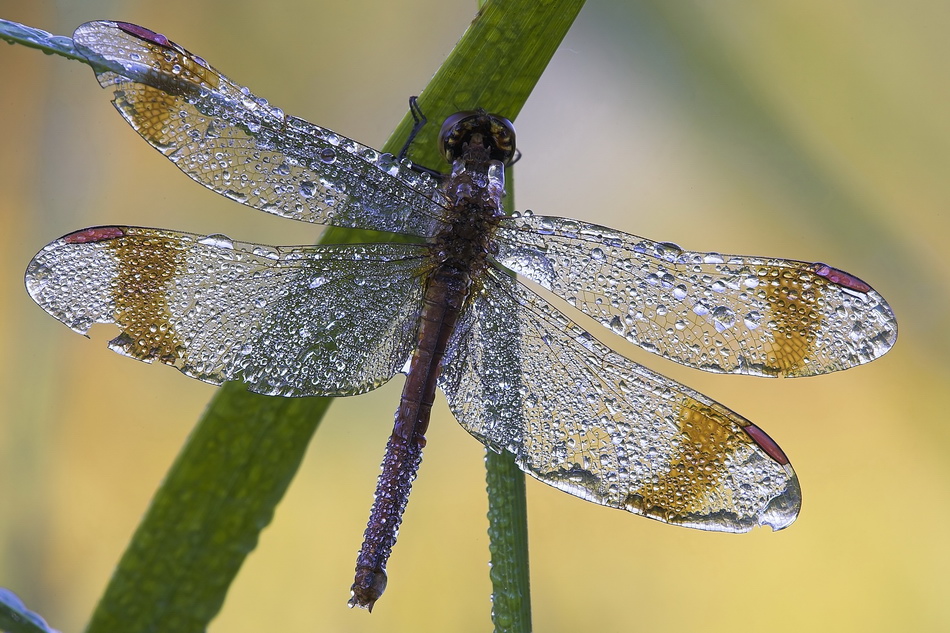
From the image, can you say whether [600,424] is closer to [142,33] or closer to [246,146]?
[246,146]

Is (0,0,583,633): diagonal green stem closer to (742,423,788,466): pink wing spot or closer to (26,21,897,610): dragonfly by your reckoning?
(26,21,897,610): dragonfly

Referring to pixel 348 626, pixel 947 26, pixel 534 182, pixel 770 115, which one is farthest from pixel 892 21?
pixel 348 626

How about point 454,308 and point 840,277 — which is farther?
point 454,308

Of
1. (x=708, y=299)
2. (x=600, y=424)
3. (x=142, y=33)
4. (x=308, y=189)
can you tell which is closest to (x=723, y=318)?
(x=708, y=299)

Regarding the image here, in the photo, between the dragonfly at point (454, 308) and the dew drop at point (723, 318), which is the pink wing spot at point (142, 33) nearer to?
the dragonfly at point (454, 308)

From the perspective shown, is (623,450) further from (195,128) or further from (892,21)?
(892,21)

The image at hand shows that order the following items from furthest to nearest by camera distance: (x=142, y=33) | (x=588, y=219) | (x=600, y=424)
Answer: (x=588, y=219) → (x=600, y=424) → (x=142, y=33)
